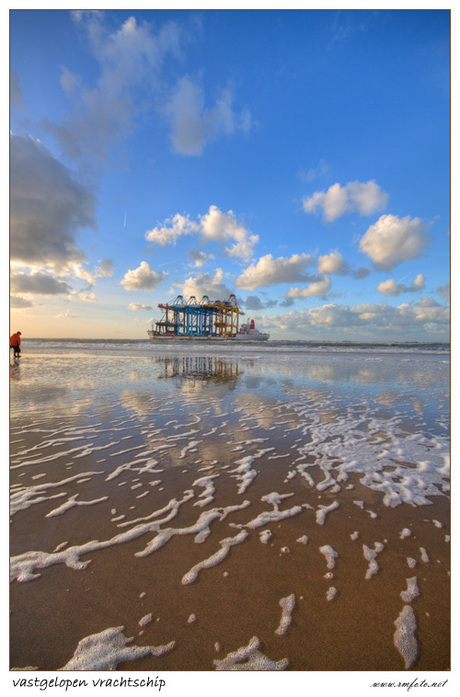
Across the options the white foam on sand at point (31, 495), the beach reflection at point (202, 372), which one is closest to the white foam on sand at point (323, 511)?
the white foam on sand at point (31, 495)

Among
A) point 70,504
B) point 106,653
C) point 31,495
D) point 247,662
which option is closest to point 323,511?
point 247,662

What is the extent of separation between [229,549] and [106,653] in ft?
3.75

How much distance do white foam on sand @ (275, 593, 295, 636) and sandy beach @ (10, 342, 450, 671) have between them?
10 millimetres

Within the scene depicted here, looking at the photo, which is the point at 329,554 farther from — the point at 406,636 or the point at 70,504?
the point at 70,504

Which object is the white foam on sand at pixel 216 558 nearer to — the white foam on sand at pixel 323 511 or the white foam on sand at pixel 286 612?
the white foam on sand at pixel 286 612

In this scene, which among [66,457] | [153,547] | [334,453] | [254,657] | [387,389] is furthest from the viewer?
[387,389]

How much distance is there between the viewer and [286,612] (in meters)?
1.99

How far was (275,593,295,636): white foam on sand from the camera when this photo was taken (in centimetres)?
187

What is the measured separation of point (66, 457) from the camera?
177 inches

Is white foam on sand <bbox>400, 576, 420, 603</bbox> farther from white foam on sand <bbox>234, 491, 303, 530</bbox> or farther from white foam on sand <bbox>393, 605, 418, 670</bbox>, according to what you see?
white foam on sand <bbox>234, 491, 303, 530</bbox>

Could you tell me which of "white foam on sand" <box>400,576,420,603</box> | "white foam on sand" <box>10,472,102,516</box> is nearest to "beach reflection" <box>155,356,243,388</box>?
"white foam on sand" <box>10,472,102,516</box>
